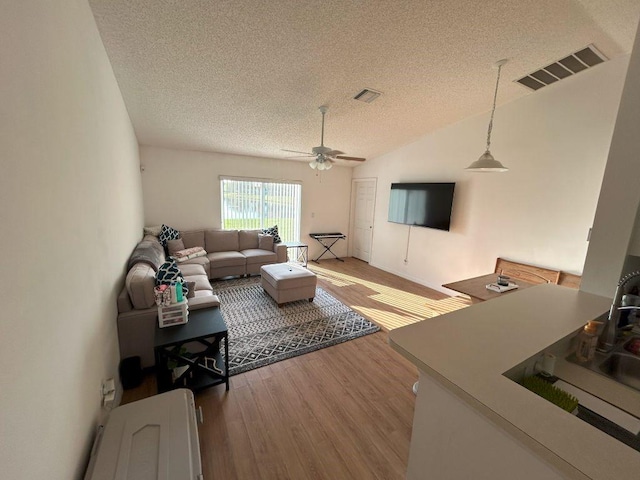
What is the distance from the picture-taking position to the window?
5418 mm

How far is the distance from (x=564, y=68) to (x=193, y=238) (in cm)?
577

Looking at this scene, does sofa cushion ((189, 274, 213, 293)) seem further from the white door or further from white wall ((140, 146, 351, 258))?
the white door

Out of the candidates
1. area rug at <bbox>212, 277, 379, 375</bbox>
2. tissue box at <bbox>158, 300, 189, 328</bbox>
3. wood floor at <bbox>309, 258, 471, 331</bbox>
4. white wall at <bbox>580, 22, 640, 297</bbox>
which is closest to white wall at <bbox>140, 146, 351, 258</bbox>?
wood floor at <bbox>309, 258, 471, 331</bbox>

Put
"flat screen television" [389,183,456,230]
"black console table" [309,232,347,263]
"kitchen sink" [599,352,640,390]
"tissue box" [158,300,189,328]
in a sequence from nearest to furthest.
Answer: "kitchen sink" [599,352,640,390], "tissue box" [158,300,189,328], "flat screen television" [389,183,456,230], "black console table" [309,232,347,263]

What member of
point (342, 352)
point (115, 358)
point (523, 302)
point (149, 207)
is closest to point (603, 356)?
point (523, 302)

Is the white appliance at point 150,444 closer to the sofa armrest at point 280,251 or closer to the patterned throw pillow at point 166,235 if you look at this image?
the patterned throw pillow at point 166,235

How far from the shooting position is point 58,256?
1.10 meters

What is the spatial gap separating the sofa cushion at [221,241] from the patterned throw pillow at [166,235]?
0.53m

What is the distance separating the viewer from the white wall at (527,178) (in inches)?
113

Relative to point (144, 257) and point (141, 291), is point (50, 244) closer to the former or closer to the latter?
point (141, 291)

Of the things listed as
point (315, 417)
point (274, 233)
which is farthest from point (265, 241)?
point (315, 417)

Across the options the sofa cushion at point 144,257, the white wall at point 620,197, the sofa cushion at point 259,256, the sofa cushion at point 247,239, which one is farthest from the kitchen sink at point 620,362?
the sofa cushion at point 247,239

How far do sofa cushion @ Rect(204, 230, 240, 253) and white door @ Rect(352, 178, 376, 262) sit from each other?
3119 millimetres

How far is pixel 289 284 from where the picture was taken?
363 centimetres
